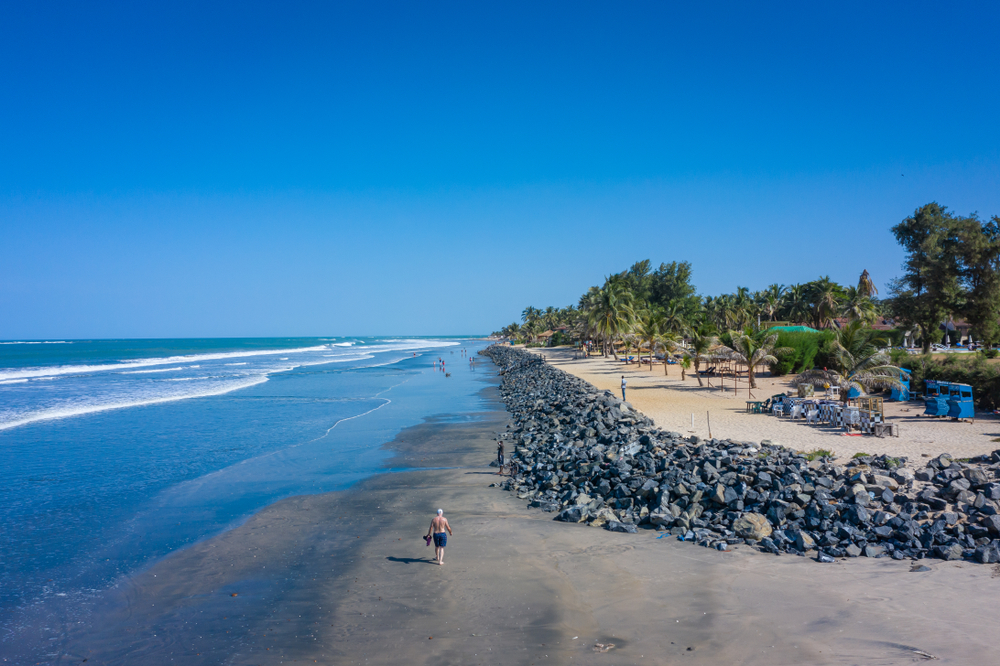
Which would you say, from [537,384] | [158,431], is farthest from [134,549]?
[537,384]

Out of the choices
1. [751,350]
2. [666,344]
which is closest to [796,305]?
[666,344]

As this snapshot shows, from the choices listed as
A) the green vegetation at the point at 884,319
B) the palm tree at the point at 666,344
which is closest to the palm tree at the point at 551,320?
the green vegetation at the point at 884,319

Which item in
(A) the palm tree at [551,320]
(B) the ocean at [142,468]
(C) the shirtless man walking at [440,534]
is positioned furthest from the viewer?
(A) the palm tree at [551,320]

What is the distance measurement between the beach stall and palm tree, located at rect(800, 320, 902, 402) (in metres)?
1.85

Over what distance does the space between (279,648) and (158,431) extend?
21.6 meters

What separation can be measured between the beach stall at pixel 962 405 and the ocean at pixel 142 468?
65.3 feet

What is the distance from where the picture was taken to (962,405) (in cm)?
1920

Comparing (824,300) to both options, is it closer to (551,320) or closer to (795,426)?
(795,426)

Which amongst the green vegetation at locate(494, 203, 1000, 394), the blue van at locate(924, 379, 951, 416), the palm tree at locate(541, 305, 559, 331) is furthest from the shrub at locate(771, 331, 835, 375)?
the palm tree at locate(541, 305, 559, 331)

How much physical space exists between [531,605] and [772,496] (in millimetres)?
5947

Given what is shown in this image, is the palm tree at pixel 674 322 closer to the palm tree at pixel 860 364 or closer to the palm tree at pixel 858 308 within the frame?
the palm tree at pixel 858 308

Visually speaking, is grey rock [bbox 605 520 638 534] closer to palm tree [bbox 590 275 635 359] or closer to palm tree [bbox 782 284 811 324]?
palm tree [bbox 590 275 635 359]

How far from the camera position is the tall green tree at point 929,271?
32.8 metres

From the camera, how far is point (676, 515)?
11742 millimetres
